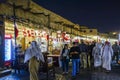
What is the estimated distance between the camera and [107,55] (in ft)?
77.6

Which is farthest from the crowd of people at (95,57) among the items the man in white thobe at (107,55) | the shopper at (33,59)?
the shopper at (33,59)

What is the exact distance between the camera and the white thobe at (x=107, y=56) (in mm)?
23344

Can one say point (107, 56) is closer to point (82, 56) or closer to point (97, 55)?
point (97, 55)

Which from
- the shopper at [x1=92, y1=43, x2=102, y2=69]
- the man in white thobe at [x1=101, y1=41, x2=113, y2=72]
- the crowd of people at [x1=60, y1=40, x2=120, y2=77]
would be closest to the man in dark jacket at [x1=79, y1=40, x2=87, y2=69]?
the crowd of people at [x1=60, y1=40, x2=120, y2=77]

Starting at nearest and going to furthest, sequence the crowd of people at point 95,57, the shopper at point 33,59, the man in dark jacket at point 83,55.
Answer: the shopper at point 33,59, the crowd of people at point 95,57, the man in dark jacket at point 83,55

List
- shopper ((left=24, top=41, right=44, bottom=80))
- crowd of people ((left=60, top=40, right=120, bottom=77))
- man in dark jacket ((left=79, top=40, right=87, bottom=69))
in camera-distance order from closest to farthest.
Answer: shopper ((left=24, top=41, right=44, bottom=80)), crowd of people ((left=60, top=40, right=120, bottom=77)), man in dark jacket ((left=79, top=40, right=87, bottom=69))

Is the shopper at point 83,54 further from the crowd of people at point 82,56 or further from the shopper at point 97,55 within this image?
the shopper at point 97,55

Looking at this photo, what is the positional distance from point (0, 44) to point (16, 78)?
482 centimetres

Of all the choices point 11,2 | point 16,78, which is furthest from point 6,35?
point 16,78

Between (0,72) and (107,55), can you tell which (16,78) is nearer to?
(0,72)

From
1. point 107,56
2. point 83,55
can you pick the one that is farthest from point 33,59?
point 83,55

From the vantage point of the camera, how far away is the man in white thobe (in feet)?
76.5

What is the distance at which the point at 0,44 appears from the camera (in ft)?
72.8

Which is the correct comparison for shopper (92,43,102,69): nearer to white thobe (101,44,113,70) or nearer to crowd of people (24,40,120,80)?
crowd of people (24,40,120,80)
